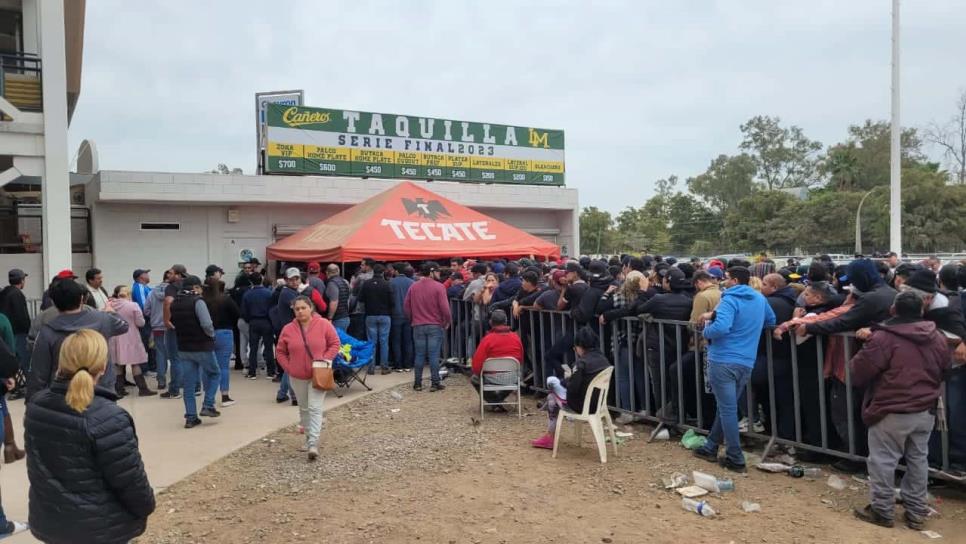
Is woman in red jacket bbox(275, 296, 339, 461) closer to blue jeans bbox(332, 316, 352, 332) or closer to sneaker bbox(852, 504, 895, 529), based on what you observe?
blue jeans bbox(332, 316, 352, 332)

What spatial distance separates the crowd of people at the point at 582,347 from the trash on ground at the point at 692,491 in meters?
0.56

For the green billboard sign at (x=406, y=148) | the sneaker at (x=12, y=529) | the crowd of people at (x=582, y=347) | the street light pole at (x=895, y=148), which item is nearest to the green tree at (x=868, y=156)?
the street light pole at (x=895, y=148)

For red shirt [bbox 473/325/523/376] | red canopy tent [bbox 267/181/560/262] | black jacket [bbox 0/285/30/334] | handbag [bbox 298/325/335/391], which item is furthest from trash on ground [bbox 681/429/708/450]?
black jacket [bbox 0/285/30/334]

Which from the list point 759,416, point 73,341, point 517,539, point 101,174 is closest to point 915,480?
point 759,416

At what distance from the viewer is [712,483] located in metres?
5.02

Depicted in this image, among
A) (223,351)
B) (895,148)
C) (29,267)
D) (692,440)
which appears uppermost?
(895,148)

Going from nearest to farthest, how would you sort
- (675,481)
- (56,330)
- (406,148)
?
(56,330)
(675,481)
(406,148)

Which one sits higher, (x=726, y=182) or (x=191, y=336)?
(x=726, y=182)

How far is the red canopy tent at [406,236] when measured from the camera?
1245cm

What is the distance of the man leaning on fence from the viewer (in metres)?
4.18

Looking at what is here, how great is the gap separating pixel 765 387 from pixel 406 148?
13.8 meters

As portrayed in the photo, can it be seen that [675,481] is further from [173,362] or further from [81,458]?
[173,362]

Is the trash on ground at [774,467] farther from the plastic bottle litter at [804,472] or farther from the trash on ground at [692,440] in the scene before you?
the trash on ground at [692,440]

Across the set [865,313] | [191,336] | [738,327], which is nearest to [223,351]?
[191,336]
